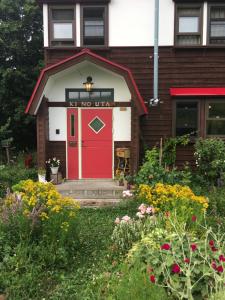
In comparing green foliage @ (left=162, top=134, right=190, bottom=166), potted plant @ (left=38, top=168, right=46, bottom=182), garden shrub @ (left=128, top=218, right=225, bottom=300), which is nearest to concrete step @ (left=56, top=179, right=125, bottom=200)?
potted plant @ (left=38, top=168, right=46, bottom=182)

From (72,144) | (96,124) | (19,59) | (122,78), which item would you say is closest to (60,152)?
(72,144)

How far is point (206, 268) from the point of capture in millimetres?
3334

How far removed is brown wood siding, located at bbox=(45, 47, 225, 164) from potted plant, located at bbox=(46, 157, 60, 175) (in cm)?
260

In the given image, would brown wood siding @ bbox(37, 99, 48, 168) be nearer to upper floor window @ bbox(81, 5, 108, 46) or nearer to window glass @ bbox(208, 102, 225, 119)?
upper floor window @ bbox(81, 5, 108, 46)

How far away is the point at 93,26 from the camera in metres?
10.2

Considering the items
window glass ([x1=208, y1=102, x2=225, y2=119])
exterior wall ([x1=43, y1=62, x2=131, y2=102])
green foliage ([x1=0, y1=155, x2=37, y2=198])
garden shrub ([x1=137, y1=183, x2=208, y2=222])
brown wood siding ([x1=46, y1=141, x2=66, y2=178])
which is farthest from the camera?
window glass ([x1=208, y1=102, x2=225, y2=119])

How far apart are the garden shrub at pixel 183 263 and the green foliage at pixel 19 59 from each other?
518 inches

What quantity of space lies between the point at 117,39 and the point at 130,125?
8.47ft

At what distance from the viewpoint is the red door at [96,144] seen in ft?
32.8

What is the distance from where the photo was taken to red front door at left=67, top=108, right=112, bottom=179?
1000 cm

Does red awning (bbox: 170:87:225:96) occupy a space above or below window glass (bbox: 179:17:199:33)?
below

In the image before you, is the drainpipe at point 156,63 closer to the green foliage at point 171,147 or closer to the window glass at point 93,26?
the green foliage at point 171,147

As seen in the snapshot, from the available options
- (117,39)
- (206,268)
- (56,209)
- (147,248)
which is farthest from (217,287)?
(117,39)

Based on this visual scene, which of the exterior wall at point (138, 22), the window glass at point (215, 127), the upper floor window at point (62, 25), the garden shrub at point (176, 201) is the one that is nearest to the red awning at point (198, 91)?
the window glass at point (215, 127)
